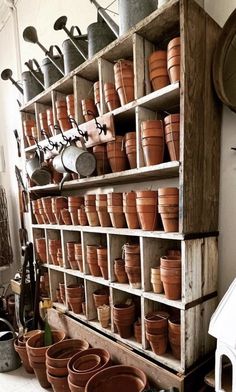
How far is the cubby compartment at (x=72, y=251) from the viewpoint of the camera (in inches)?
72.3

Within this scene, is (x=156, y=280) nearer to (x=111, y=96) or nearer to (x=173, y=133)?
(x=173, y=133)

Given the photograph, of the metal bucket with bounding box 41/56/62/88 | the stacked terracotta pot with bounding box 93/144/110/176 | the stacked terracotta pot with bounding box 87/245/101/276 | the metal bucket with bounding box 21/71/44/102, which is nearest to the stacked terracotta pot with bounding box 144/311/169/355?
the stacked terracotta pot with bounding box 87/245/101/276

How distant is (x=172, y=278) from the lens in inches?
47.8

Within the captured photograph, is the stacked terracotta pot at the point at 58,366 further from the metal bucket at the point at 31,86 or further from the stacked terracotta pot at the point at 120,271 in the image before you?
the metal bucket at the point at 31,86

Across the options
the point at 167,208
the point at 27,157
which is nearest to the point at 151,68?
the point at 167,208

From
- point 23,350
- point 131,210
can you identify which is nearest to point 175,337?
point 131,210

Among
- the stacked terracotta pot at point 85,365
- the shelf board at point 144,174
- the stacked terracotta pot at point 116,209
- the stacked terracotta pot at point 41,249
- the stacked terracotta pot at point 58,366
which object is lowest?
the stacked terracotta pot at point 58,366

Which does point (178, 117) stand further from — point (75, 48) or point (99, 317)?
point (99, 317)

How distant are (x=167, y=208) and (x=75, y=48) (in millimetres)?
1267

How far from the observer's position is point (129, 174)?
141 cm

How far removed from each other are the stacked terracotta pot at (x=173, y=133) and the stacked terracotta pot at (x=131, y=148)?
0.76 feet

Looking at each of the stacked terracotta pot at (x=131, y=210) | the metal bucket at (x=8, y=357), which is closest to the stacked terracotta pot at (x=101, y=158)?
the stacked terracotta pot at (x=131, y=210)

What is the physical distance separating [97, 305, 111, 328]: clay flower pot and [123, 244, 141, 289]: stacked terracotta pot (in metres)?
0.34

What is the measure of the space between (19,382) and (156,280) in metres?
1.28
